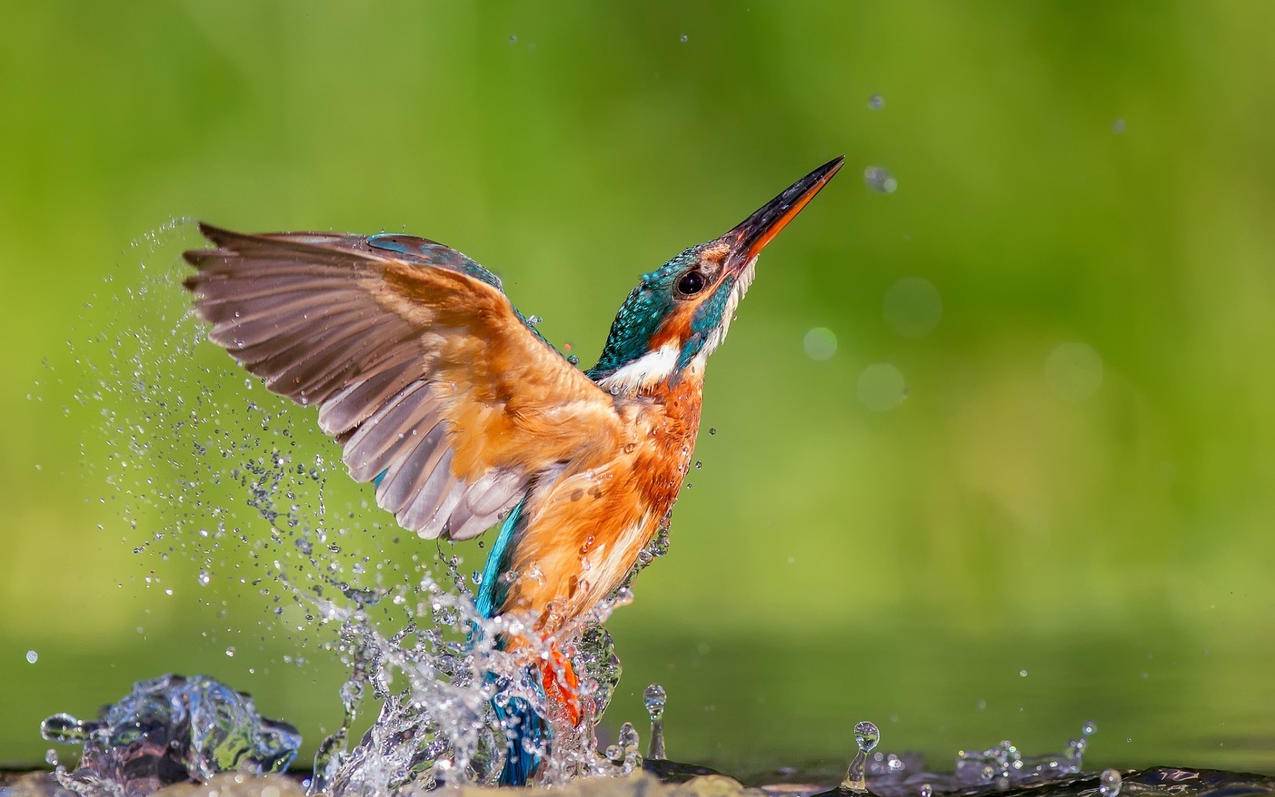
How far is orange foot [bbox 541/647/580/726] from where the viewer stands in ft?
9.56

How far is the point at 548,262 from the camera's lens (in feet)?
18.1

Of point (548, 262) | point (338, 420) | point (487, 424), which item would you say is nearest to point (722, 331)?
point (487, 424)

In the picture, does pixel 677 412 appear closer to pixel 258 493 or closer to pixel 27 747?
pixel 258 493

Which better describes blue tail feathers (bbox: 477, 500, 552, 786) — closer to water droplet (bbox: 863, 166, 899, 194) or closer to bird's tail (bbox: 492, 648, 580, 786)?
bird's tail (bbox: 492, 648, 580, 786)

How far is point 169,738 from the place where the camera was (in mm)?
3100

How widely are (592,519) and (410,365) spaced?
0.42 m

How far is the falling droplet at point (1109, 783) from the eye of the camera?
2.71 m

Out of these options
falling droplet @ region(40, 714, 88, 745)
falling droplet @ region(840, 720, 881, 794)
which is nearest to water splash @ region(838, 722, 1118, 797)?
falling droplet @ region(840, 720, 881, 794)

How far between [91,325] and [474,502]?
8.73 ft

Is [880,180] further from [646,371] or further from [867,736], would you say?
[867,736]

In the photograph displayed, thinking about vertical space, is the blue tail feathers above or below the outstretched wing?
below

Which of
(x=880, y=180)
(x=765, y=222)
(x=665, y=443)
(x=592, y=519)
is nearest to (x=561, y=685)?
(x=592, y=519)

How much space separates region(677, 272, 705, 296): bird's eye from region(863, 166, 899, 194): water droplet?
4.88ft

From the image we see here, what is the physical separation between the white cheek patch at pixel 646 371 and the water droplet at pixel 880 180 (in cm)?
160
